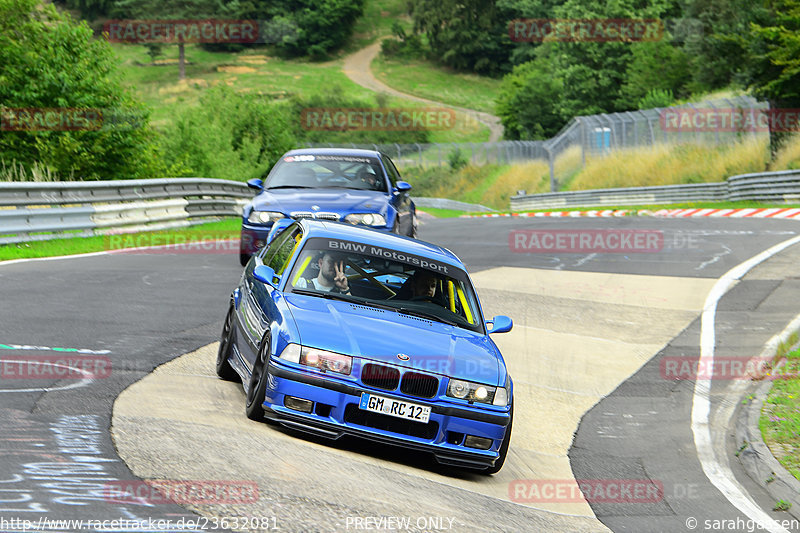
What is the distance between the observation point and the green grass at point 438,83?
420 feet

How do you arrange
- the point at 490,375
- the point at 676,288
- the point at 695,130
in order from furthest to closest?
1. the point at 695,130
2. the point at 676,288
3. the point at 490,375

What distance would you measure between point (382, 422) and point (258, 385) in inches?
35.8

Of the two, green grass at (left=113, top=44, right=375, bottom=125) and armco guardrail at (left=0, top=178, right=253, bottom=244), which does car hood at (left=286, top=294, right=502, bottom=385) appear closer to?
armco guardrail at (left=0, top=178, right=253, bottom=244)

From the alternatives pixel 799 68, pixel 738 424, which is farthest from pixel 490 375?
pixel 799 68

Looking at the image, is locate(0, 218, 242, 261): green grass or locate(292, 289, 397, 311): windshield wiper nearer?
locate(292, 289, 397, 311): windshield wiper

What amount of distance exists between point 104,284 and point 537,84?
7904cm

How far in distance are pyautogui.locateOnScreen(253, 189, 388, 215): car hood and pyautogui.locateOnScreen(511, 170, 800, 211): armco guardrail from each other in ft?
71.8

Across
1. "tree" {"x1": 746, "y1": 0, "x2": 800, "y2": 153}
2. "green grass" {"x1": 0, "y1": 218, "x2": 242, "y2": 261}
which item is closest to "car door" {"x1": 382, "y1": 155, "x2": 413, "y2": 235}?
"green grass" {"x1": 0, "y1": 218, "x2": 242, "y2": 261}

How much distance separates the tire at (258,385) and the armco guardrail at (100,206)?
431 inches

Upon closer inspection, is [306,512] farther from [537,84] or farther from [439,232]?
[537,84]

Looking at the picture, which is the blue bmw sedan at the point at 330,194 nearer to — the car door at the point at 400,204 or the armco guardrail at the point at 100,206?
the car door at the point at 400,204

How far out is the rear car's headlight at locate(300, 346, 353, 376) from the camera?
6.93 m

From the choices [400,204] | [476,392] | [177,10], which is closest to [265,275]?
[476,392]

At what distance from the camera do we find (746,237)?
74.3ft
